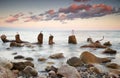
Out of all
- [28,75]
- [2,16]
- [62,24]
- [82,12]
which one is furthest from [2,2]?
[28,75]

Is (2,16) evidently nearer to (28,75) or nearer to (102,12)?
(102,12)

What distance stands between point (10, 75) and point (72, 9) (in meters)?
7.37

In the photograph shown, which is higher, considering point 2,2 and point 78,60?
point 2,2

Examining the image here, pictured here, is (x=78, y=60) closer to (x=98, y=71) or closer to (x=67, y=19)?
(x=98, y=71)

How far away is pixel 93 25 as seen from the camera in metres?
10.8

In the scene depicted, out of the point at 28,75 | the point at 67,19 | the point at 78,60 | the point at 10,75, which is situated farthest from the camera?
the point at 67,19

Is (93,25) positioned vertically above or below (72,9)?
below

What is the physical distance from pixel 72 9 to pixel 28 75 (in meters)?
6.71

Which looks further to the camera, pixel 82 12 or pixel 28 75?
pixel 82 12

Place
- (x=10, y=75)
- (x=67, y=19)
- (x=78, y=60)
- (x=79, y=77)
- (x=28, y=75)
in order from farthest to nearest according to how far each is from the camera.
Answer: (x=67, y=19) < (x=78, y=60) < (x=28, y=75) < (x=79, y=77) < (x=10, y=75)

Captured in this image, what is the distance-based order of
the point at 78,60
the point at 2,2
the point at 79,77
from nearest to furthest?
1. the point at 79,77
2. the point at 78,60
3. the point at 2,2

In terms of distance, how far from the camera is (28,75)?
4.16 metres

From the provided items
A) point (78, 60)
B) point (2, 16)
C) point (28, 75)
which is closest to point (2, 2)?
point (2, 16)

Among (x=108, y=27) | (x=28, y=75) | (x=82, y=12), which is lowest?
(x=28, y=75)
